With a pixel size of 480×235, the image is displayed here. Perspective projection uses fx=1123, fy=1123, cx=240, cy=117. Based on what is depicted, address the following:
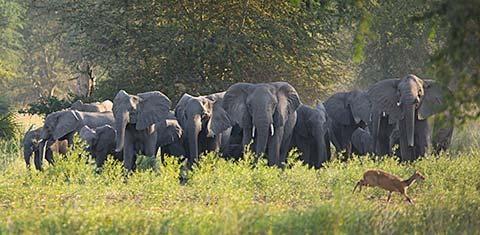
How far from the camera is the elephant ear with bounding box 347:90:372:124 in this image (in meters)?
23.3

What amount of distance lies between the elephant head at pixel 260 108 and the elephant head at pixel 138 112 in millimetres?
1317

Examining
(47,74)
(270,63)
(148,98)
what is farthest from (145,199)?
(47,74)

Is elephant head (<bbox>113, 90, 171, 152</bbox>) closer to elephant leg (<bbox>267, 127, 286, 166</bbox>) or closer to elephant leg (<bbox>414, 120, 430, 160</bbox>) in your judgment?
elephant leg (<bbox>267, 127, 286, 166</bbox>)

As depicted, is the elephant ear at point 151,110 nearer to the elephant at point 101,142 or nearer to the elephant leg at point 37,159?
the elephant at point 101,142

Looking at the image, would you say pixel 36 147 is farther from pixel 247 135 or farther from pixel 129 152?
pixel 247 135

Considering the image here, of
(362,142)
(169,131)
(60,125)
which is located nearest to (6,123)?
(60,125)

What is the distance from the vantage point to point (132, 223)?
10234mm

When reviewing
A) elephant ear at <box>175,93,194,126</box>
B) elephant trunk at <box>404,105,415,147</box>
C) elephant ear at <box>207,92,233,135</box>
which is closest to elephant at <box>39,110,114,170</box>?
elephant ear at <box>175,93,194,126</box>

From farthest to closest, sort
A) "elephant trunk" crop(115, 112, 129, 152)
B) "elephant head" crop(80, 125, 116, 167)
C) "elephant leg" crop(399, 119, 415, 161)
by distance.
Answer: "elephant leg" crop(399, 119, 415, 161) < "elephant head" crop(80, 125, 116, 167) < "elephant trunk" crop(115, 112, 129, 152)

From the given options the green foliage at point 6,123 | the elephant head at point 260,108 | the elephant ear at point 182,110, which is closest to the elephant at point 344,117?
the elephant head at point 260,108

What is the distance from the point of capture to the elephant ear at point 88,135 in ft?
65.2

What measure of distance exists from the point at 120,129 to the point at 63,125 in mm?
2577

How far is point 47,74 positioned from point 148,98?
168 feet

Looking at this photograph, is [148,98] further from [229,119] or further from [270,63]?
[270,63]
